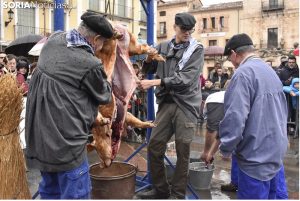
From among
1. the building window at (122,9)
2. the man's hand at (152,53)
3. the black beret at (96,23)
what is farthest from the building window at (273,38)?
the black beret at (96,23)

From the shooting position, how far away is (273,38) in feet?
145

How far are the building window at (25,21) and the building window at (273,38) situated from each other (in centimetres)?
2843

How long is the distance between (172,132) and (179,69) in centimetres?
79

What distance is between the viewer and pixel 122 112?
4.05 meters

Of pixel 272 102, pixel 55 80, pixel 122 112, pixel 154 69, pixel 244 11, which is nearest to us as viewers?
pixel 55 80

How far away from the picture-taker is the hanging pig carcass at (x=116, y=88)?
3.75 metres

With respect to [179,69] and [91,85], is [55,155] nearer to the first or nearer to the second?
[91,85]

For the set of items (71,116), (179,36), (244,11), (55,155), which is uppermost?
(244,11)

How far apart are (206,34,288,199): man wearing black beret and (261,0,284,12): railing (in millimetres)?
44063

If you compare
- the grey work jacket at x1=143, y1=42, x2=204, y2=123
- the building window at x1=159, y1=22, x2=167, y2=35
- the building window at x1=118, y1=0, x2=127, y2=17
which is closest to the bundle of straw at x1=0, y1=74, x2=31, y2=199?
the grey work jacket at x1=143, y1=42, x2=204, y2=123

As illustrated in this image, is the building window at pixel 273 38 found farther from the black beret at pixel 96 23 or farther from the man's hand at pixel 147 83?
the black beret at pixel 96 23

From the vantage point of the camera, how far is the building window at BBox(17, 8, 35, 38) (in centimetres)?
2477

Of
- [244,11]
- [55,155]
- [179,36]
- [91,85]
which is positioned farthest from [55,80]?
[244,11]

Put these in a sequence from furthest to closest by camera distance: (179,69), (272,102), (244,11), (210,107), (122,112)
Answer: (244,11)
(210,107)
(179,69)
(122,112)
(272,102)
